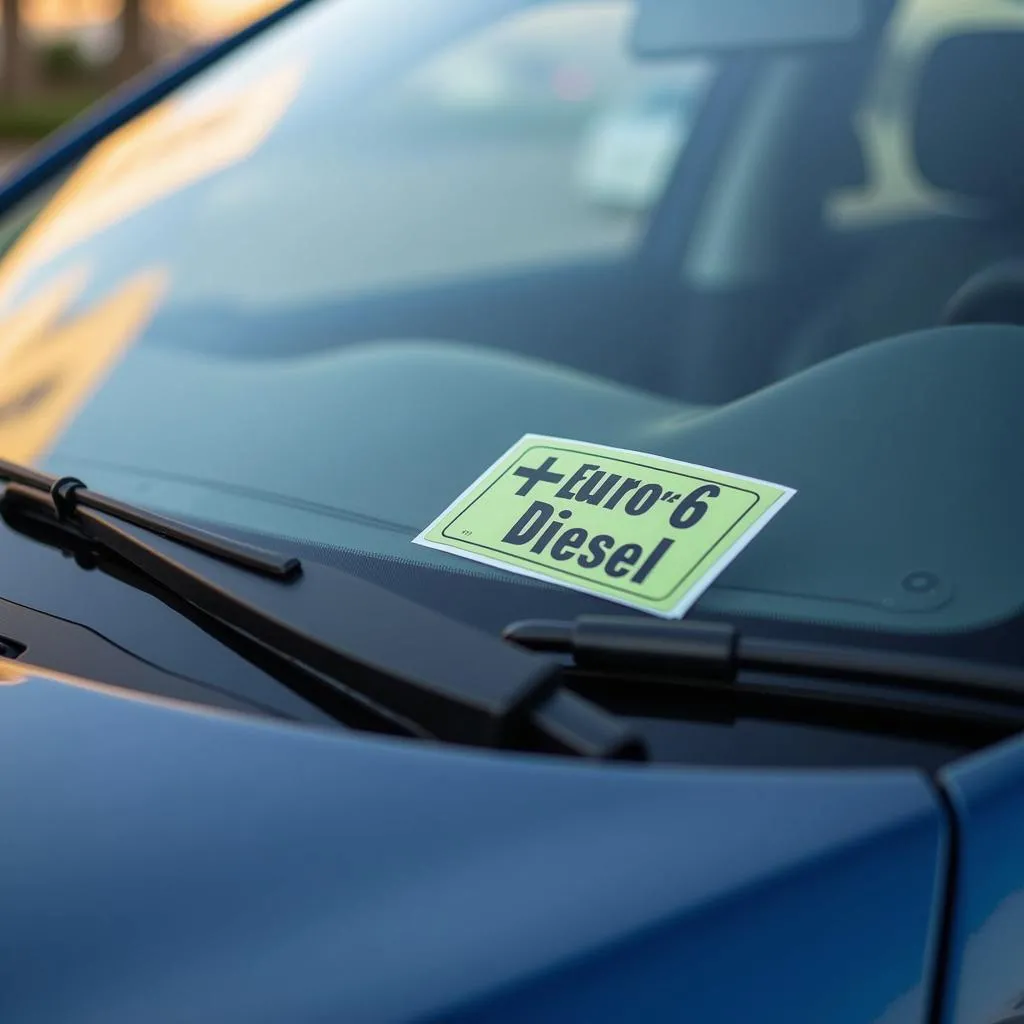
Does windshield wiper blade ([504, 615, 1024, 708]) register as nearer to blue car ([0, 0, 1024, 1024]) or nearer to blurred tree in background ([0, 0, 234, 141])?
blue car ([0, 0, 1024, 1024])

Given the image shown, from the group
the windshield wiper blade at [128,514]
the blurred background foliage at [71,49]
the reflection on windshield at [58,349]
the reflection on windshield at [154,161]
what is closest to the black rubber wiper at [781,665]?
the windshield wiper blade at [128,514]

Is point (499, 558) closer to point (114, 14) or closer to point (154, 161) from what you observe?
point (154, 161)

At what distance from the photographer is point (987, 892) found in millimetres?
741

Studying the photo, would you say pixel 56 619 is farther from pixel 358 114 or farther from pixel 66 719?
pixel 358 114

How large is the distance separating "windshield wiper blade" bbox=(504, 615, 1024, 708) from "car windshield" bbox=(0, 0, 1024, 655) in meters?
0.05

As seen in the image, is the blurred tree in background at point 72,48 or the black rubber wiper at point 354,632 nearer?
the black rubber wiper at point 354,632

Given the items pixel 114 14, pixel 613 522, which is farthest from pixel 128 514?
pixel 114 14

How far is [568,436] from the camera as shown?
1.16m

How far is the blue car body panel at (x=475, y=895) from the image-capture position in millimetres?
684

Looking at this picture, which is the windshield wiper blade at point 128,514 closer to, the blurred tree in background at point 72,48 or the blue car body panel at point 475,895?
the blue car body panel at point 475,895

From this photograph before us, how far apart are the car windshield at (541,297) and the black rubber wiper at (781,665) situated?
5cm

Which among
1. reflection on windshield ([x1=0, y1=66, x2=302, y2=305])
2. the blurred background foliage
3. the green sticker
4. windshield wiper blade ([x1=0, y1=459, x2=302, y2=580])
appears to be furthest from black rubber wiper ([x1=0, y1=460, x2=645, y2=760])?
the blurred background foliage

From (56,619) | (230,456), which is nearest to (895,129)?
(230,456)

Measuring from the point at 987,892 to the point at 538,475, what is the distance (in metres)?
0.48
